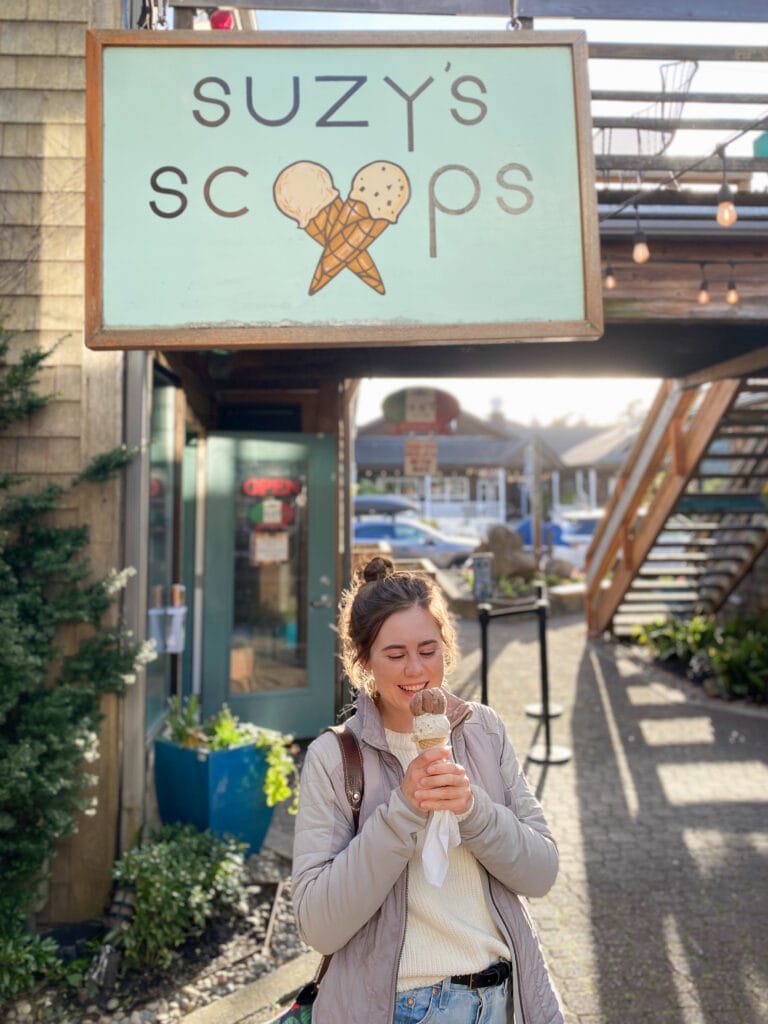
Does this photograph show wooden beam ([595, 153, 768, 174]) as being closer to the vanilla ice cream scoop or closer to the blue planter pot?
the vanilla ice cream scoop

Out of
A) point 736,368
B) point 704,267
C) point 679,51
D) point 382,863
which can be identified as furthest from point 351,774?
point 736,368

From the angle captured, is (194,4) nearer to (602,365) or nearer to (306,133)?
(306,133)

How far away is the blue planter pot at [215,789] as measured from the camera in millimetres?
3668

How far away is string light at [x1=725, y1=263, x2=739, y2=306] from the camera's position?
4621mm

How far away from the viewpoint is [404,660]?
5.53 feet

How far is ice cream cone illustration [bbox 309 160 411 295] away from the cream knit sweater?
59.7 inches

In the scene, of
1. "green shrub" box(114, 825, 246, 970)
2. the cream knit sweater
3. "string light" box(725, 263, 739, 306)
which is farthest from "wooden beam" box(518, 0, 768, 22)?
"green shrub" box(114, 825, 246, 970)

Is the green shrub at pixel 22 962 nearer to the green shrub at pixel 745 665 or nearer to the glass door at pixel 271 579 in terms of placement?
the glass door at pixel 271 579

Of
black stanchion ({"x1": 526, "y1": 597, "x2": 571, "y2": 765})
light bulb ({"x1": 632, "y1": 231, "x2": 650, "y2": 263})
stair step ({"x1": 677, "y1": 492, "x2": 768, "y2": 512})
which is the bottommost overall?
black stanchion ({"x1": 526, "y1": 597, "x2": 571, "y2": 765})

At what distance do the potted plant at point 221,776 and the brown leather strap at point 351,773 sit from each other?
210 centimetres

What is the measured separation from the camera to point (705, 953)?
3367mm

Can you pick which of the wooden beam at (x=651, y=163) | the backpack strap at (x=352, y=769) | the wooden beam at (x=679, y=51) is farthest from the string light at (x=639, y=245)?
the backpack strap at (x=352, y=769)

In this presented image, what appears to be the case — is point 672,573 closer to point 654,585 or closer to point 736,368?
point 654,585

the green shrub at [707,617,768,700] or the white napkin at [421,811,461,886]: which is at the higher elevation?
the white napkin at [421,811,461,886]
